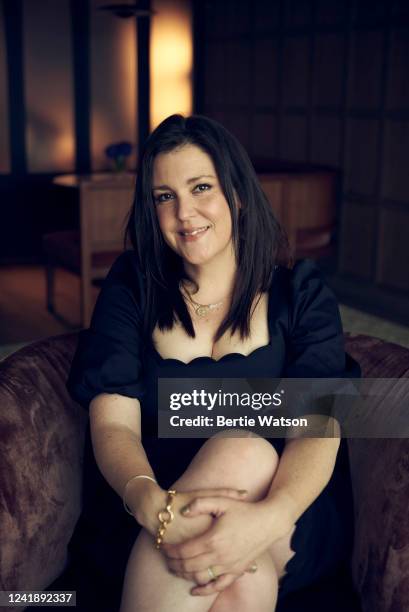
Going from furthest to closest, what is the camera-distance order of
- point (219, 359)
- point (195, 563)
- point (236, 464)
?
point (219, 359) → point (236, 464) → point (195, 563)

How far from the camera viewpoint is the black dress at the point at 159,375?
1361 millimetres

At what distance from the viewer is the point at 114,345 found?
1.46 meters

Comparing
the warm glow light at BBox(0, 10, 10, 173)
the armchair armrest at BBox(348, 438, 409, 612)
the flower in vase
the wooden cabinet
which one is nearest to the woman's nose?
the armchair armrest at BBox(348, 438, 409, 612)

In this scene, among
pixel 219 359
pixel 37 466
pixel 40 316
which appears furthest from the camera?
pixel 40 316

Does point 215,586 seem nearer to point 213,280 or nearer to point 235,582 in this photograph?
point 235,582

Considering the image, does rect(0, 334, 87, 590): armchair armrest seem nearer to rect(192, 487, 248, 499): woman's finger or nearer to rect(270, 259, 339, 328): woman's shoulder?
rect(192, 487, 248, 499): woman's finger

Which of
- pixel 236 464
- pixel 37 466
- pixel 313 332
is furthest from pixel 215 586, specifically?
pixel 313 332

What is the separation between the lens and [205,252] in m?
1.49

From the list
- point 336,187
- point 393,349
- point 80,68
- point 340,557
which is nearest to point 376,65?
point 336,187

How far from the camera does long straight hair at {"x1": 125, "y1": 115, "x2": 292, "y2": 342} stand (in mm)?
1438

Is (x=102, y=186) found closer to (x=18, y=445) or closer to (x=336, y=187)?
(x=336, y=187)

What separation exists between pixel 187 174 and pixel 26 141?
559cm

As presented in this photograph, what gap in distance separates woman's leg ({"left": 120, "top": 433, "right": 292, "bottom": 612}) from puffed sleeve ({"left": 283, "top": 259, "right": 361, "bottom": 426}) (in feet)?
0.55

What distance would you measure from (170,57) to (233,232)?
6.02 m
